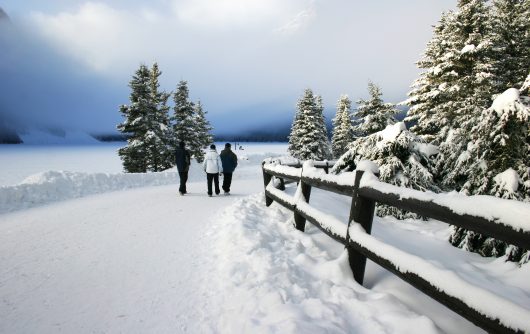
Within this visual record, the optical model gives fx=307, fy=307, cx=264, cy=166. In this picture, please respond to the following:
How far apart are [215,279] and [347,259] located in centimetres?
176

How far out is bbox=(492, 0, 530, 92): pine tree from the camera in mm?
22484

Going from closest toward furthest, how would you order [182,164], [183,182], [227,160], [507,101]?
1. [507,101]
2. [227,160]
3. [183,182]
4. [182,164]

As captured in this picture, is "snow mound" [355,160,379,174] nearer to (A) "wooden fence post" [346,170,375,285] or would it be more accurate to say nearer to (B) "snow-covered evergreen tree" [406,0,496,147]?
(A) "wooden fence post" [346,170,375,285]

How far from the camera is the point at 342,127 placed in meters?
48.8

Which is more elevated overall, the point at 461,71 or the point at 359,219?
the point at 461,71

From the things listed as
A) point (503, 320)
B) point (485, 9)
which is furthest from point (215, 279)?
point (485, 9)

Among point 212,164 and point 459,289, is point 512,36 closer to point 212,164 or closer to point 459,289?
point 212,164

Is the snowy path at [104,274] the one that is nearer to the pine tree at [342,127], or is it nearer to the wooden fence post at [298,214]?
the wooden fence post at [298,214]

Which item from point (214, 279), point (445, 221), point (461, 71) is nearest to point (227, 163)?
point (214, 279)

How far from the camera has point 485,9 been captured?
18.7 m

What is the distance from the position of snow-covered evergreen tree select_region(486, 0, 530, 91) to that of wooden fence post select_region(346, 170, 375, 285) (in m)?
24.9

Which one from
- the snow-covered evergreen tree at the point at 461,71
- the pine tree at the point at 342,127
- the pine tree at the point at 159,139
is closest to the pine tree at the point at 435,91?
the snow-covered evergreen tree at the point at 461,71

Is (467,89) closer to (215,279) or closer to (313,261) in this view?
(313,261)

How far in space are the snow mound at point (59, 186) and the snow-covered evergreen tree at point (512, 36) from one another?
26.1 m
